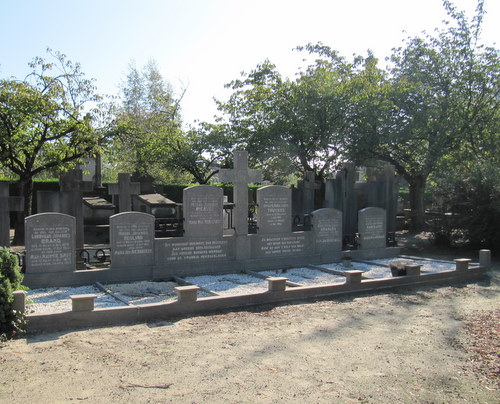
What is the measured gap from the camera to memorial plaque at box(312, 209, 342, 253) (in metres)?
12.1

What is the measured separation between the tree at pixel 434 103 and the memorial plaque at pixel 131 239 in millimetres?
10277

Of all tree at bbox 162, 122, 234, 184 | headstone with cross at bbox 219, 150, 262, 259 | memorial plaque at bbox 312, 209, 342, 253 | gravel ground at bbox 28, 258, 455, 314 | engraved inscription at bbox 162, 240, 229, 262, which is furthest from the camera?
tree at bbox 162, 122, 234, 184

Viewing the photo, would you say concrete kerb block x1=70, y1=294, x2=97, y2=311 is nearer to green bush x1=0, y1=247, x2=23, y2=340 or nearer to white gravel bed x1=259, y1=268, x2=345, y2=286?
green bush x1=0, y1=247, x2=23, y2=340

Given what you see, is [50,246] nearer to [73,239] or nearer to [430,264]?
[73,239]

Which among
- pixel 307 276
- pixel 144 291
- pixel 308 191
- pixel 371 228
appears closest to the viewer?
pixel 144 291

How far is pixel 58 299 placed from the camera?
7902mm

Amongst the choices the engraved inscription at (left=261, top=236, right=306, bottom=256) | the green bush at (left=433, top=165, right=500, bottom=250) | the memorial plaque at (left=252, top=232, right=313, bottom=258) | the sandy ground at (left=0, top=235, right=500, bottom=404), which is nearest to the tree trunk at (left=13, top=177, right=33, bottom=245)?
the memorial plaque at (left=252, top=232, right=313, bottom=258)

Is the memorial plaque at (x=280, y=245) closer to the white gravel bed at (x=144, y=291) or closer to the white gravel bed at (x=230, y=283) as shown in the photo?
the white gravel bed at (x=230, y=283)

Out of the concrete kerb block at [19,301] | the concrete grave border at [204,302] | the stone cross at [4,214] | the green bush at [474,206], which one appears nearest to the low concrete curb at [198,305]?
the concrete grave border at [204,302]

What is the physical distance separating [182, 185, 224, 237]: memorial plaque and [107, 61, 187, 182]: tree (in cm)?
758

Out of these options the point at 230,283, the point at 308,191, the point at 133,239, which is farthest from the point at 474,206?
the point at 133,239

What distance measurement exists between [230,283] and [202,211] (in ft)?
6.44

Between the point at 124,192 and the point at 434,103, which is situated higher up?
the point at 434,103

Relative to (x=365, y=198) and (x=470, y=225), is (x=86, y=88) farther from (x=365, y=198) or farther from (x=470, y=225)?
(x=470, y=225)
